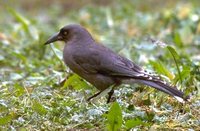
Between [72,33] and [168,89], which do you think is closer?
[168,89]

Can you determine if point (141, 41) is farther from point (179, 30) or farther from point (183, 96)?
point (183, 96)

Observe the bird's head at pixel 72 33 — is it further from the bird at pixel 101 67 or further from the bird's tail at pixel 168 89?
the bird's tail at pixel 168 89

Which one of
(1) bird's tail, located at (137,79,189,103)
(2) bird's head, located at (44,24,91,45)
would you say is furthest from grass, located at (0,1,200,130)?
(2) bird's head, located at (44,24,91,45)

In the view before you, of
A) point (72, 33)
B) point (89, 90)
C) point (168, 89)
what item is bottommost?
point (168, 89)

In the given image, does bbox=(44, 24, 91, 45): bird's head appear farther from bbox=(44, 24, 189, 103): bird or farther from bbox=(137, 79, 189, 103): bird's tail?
bbox=(137, 79, 189, 103): bird's tail

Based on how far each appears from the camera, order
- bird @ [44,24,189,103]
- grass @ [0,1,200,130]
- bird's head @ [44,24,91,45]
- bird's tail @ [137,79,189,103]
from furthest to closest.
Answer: bird's head @ [44,24,91,45] → bird @ [44,24,189,103] → bird's tail @ [137,79,189,103] → grass @ [0,1,200,130]

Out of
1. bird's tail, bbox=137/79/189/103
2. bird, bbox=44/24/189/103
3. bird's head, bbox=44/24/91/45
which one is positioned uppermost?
bird's head, bbox=44/24/91/45

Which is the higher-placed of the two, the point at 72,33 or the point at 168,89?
the point at 72,33

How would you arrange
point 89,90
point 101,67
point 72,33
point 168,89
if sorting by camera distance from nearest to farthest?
point 168,89
point 101,67
point 89,90
point 72,33

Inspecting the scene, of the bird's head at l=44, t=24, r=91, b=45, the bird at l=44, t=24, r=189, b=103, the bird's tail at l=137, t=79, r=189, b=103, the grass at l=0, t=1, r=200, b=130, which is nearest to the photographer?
the grass at l=0, t=1, r=200, b=130

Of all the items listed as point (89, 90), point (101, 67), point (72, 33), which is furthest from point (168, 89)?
point (72, 33)

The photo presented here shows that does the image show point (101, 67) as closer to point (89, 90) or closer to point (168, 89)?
point (89, 90)

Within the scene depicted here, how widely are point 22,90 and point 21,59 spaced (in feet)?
7.53

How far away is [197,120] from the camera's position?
227 inches
